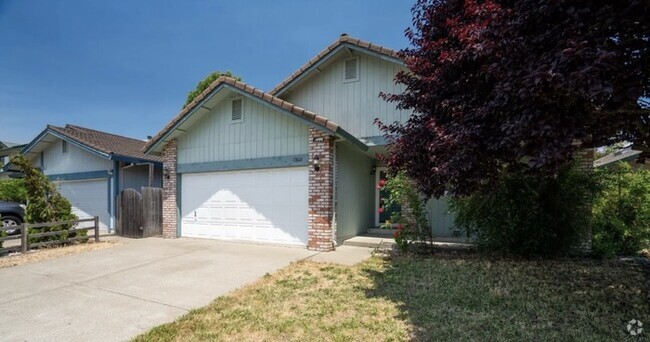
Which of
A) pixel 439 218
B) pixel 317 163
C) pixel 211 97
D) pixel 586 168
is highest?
pixel 211 97

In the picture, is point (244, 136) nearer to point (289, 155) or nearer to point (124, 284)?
point (289, 155)

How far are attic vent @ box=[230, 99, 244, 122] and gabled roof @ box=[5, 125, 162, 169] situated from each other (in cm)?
496

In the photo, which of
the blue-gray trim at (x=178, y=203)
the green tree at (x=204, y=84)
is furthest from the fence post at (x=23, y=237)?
the green tree at (x=204, y=84)

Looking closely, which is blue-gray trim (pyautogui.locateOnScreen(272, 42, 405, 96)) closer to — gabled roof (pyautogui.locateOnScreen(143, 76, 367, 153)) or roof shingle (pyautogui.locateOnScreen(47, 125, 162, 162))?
gabled roof (pyautogui.locateOnScreen(143, 76, 367, 153))

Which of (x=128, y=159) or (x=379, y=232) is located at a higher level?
(x=128, y=159)

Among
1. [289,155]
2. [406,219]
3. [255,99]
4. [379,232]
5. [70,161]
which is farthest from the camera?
[70,161]

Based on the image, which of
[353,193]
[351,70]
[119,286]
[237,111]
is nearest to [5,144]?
[237,111]

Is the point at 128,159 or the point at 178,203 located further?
the point at 128,159

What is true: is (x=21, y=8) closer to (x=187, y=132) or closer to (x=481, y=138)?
(x=187, y=132)

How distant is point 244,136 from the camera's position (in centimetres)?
1018

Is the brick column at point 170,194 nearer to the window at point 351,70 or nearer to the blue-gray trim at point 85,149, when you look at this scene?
the blue-gray trim at point 85,149

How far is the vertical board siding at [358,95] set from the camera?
1012cm

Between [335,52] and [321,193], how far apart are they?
4841 millimetres

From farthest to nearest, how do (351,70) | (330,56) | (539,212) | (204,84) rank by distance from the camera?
(204,84) < (351,70) < (330,56) < (539,212)
